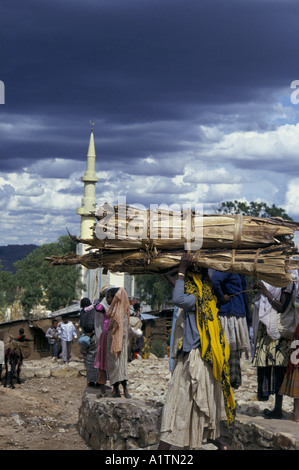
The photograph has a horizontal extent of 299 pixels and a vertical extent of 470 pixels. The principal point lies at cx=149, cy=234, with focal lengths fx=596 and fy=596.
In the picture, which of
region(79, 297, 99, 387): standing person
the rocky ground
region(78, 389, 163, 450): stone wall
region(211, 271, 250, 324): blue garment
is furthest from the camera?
region(79, 297, 99, 387): standing person

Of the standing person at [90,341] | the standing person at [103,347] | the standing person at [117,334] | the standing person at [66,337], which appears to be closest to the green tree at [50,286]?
the standing person at [66,337]

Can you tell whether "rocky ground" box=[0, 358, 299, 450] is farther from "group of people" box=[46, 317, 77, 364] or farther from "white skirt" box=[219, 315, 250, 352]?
"group of people" box=[46, 317, 77, 364]

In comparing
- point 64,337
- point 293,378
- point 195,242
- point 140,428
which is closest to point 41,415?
point 140,428

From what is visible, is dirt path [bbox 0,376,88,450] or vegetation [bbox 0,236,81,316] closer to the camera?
dirt path [bbox 0,376,88,450]

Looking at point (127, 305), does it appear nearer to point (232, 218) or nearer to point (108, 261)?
point (108, 261)

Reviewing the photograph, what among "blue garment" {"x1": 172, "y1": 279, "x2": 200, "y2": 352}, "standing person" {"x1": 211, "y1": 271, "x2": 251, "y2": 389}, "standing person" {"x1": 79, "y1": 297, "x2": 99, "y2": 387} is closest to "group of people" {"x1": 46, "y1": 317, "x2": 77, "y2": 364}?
"standing person" {"x1": 79, "y1": 297, "x2": 99, "y2": 387}

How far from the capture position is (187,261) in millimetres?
5336

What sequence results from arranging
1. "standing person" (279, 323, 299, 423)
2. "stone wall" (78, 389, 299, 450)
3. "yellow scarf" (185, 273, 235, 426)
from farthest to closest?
"standing person" (279, 323, 299, 423) < "stone wall" (78, 389, 299, 450) < "yellow scarf" (185, 273, 235, 426)

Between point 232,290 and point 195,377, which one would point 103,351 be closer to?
point 232,290

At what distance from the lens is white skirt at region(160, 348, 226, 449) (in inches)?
205

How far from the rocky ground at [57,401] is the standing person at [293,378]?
54cm

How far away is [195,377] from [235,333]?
163 centimetres

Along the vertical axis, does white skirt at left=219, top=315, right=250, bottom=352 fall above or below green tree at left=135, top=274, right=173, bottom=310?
above

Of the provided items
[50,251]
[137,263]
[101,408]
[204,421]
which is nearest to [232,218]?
[137,263]
